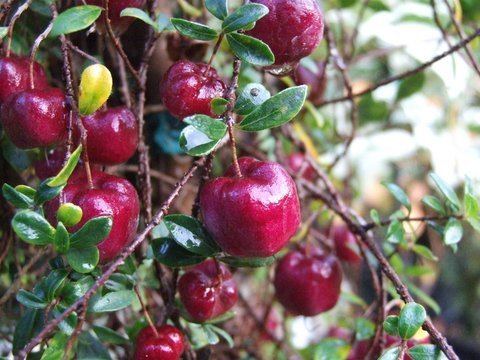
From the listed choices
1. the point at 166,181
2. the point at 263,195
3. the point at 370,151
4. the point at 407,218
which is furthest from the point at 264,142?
the point at 370,151

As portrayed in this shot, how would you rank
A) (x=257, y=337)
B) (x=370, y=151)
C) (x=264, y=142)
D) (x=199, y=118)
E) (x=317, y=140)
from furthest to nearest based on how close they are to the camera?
(x=370, y=151) → (x=317, y=140) → (x=257, y=337) → (x=264, y=142) → (x=199, y=118)

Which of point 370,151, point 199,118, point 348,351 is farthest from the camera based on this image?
point 370,151

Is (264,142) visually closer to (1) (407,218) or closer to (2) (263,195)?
(1) (407,218)

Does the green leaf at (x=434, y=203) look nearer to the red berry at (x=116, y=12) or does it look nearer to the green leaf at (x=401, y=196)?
the green leaf at (x=401, y=196)

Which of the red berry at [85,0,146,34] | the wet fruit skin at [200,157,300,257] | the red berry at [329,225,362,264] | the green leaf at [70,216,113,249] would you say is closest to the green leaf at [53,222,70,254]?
the green leaf at [70,216,113,249]

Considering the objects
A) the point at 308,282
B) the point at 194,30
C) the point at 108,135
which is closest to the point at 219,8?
the point at 194,30

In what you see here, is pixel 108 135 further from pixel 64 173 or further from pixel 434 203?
pixel 434 203
